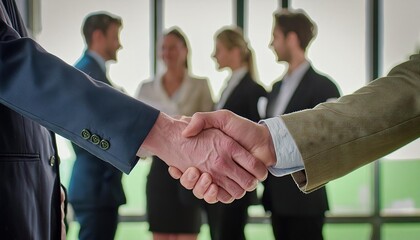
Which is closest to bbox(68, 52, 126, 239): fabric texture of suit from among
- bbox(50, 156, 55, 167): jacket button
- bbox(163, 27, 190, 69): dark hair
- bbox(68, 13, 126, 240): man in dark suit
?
bbox(68, 13, 126, 240): man in dark suit

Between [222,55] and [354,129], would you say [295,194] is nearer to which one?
[222,55]

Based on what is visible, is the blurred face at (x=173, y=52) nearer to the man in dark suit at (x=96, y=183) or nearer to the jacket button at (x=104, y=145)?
the man in dark suit at (x=96, y=183)

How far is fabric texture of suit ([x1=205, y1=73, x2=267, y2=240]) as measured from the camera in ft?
14.2

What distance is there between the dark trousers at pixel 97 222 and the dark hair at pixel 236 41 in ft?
4.71

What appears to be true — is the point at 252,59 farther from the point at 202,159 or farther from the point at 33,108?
the point at 33,108

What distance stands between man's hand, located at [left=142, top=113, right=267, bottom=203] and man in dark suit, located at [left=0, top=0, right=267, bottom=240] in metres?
0.18

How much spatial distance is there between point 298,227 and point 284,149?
281cm

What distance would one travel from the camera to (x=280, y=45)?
453 centimetres

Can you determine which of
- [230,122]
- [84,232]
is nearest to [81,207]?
[84,232]

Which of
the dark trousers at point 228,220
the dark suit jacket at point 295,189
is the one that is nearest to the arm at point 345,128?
the dark suit jacket at point 295,189

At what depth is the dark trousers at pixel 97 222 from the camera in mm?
4383

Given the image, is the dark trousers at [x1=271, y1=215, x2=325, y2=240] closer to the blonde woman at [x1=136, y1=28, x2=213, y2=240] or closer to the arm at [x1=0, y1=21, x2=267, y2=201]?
the blonde woman at [x1=136, y1=28, x2=213, y2=240]

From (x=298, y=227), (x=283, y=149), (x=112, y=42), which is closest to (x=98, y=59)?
(x=112, y=42)

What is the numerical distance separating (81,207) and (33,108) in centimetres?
328
